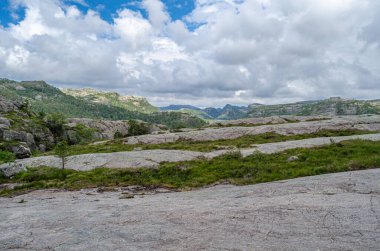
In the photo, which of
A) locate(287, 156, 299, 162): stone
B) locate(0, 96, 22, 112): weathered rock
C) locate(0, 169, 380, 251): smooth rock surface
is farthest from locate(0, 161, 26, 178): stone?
locate(0, 96, 22, 112): weathered rock

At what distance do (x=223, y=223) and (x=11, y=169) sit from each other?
3953 centimetres

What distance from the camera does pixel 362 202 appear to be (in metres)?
18.5

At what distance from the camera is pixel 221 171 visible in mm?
38406

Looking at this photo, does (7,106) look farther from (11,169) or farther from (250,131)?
(250,131)

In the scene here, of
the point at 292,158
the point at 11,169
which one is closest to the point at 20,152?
the point at 11,169

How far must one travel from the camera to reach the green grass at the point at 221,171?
3381cm

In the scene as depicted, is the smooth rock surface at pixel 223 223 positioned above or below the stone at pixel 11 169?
above

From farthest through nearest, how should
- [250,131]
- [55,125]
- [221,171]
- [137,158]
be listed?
1. [55,125]
2. [250,131]
3. [137,158]
4. [221,171]

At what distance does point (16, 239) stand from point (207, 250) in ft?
34.4

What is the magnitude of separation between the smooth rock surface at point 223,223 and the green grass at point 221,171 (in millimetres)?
10179

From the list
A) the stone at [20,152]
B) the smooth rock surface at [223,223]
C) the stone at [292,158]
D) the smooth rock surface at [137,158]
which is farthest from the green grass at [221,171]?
the stone at [20,152]

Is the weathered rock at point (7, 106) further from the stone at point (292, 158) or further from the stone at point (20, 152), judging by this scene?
the stone at point (292, 158)

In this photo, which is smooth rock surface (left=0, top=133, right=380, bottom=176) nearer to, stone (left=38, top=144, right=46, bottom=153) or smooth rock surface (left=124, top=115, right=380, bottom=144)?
smooth rock surface (left=124, top=115, right=380, bottom=144)

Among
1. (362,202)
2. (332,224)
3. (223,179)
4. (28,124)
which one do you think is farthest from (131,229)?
(28,124)
